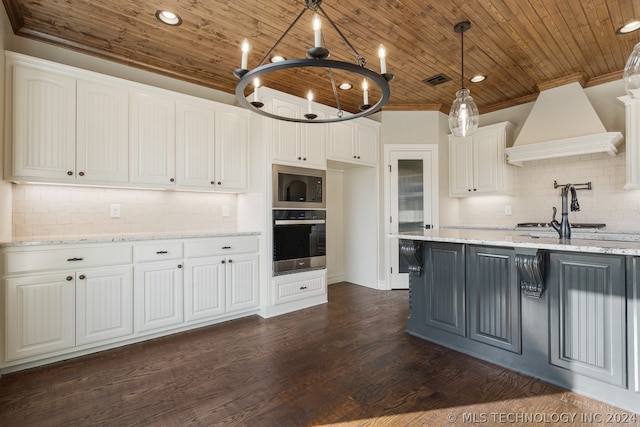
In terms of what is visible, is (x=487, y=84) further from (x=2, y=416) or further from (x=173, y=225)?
(x=2, y=416)

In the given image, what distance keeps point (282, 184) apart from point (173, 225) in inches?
53.1

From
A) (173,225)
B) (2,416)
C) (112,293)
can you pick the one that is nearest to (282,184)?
(173,225)

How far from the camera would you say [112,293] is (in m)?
2.65

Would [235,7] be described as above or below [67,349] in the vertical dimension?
above

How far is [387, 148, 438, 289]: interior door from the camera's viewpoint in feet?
15.8

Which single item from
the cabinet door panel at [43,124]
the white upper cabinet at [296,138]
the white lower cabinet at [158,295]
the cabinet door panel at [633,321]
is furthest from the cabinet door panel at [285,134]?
the cabinet door panel at [633,321]

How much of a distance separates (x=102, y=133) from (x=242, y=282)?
78.7 inches

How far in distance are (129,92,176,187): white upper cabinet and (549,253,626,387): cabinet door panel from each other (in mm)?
3488

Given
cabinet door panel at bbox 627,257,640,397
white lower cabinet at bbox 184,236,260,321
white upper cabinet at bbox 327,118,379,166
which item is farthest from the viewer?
white upper cabinet at bbox 327,118,379,166

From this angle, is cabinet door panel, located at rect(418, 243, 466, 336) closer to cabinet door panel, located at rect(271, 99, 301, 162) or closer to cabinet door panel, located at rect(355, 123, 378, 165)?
cabinet door panel, located at rect(271, 99, 301, 162)

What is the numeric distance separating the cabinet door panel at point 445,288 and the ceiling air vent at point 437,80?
231 centimetres

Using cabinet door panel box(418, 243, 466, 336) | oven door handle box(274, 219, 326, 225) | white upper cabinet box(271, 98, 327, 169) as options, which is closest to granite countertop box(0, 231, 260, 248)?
oven door handle box(274, 219, 326, 225)

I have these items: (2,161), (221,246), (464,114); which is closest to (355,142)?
(464,114)

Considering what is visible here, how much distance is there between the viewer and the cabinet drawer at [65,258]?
2.27 meters
